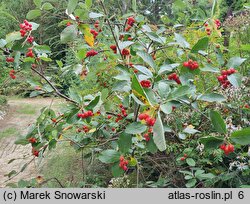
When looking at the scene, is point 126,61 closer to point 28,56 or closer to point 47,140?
point 28,56

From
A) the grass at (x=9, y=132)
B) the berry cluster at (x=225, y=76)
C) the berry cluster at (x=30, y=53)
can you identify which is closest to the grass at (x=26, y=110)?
the grass at (x=9, y=132)

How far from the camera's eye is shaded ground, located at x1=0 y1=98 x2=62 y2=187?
4.54 m

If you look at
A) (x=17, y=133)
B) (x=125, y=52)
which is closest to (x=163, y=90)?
(x=125, y=52)

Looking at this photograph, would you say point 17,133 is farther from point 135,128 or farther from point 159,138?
point 159,138

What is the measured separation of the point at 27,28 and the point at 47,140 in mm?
735

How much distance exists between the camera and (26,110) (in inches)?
338

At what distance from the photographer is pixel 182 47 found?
184 cm

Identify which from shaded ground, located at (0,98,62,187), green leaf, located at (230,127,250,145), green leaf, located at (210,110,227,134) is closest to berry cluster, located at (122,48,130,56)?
green leaf, located at (210,110,227,134)

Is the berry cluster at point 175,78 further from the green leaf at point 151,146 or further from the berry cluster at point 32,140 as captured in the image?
the berry cluster at point 32,140

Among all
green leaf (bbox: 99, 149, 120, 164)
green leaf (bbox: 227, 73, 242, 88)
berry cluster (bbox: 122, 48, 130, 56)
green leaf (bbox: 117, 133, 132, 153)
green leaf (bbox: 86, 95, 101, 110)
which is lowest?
green leaf (bbox: 99, 149, 120, 164)

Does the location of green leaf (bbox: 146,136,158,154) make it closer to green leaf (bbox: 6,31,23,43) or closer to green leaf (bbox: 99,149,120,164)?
green leaf (bbox: 99,149,120,164)

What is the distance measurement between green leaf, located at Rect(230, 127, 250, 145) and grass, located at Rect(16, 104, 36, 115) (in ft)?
23.9
